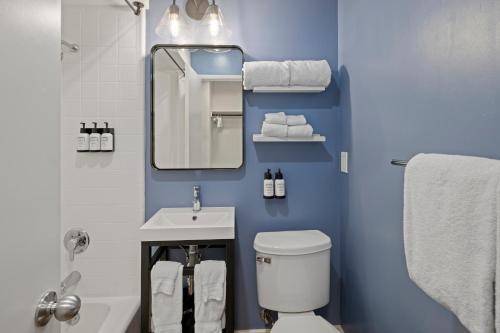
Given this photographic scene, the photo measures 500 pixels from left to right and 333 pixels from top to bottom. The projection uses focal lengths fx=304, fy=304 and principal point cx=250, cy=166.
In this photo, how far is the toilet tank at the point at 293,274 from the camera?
172 cm

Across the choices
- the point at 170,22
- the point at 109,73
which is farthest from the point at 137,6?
the point at 109,73

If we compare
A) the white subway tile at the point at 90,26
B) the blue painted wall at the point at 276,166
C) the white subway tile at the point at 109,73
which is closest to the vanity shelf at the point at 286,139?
the blue painted wall at the point at 276,166

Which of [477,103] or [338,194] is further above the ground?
[477,103]

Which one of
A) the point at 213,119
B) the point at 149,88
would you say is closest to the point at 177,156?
the point at 213,119

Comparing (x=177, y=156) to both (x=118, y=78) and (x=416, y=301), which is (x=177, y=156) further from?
(x=416, y=301)

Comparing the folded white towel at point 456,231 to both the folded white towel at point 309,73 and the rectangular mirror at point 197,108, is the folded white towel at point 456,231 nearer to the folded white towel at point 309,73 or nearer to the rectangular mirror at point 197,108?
the folded white towel at point 309,73

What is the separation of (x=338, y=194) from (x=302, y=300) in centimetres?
78

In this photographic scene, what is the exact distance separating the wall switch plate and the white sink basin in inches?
31.3

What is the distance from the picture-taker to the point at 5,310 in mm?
533

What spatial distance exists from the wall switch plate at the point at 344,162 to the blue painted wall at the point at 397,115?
6 cm

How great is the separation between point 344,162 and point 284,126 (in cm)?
47

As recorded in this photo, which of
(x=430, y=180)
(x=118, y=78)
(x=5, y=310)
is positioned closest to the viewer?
(x=5, y=310)

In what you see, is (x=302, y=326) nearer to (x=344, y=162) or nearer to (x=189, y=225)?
(x=189, y=225)

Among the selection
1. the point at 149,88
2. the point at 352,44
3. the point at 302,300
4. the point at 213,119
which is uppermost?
A: the point at 352,44
